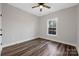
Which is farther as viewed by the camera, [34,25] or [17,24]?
[34,25]

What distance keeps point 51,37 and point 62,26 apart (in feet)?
0.97

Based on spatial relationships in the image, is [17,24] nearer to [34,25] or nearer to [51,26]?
[34,25]

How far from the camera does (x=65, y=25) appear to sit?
1.32 metres

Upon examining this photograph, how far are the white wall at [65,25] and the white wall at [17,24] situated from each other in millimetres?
163

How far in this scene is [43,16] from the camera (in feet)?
4.35

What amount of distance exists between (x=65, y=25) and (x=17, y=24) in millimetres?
865

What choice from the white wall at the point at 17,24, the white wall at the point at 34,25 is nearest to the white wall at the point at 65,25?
the white wall at the point at 34,25

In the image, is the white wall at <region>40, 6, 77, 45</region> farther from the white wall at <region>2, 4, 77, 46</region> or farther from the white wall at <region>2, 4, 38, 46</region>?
the white wall at <region>2, 4, 38, 46</region>

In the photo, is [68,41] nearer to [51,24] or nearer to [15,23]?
[51,24]

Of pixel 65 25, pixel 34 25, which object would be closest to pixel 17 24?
pixel 34 25

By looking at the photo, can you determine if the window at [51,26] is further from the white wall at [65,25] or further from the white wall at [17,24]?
the white wall at [17,24]

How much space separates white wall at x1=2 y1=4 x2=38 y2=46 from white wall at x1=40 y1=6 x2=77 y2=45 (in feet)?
0.53

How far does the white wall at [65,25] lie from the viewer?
1261mm

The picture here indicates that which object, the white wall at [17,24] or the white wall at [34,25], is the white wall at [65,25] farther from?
the white wall at [17,24]
